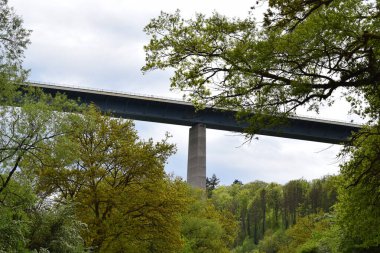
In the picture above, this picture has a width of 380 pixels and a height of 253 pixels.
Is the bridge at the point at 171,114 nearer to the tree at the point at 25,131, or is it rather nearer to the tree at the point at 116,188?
the tree at the point at 116,188

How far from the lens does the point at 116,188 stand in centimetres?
2452

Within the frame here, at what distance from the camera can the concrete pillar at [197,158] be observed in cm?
5912

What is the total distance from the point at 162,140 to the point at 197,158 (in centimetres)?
3348

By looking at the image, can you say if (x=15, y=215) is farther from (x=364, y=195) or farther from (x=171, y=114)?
(x=171, y=114)

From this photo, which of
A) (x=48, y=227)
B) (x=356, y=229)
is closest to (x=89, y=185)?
(x=48, y=227)

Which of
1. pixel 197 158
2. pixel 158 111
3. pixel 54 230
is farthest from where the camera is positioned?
pixel 158 111

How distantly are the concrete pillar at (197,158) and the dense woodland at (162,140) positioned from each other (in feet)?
72.8

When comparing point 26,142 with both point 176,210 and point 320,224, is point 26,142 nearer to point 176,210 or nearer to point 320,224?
point 176,210

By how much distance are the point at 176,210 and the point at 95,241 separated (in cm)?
431

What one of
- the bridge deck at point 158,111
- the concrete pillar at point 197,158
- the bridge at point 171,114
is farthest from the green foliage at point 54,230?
the concrete pillar at point 197,158

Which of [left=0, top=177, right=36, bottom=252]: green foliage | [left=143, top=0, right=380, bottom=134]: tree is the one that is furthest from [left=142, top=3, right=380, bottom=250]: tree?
[left=0, top=177, right=36, bottom=252]: green foliage

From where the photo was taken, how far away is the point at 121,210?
2436 centimetres

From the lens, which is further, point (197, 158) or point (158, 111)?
point (158, 111)

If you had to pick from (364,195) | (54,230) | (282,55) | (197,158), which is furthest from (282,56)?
(197,158)
